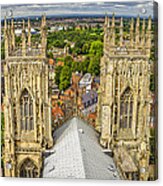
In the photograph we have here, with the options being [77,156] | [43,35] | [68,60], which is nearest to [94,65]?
[68,60]

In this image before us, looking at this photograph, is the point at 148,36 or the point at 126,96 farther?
the point at 126,96

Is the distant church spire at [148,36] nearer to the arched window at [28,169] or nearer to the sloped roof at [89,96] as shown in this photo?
the sloped roof at [89,96]

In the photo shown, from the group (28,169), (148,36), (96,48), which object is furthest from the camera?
(28,169)

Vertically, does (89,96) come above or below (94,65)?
below

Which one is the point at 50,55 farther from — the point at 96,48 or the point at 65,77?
the point at 96,48

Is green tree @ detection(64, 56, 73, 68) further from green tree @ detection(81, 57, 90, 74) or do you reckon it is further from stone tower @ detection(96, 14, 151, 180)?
stone tower @ detection(96, 14, 151, 180)

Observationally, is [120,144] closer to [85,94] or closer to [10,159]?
[85,94]

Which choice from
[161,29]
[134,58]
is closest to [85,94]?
[134,58]
